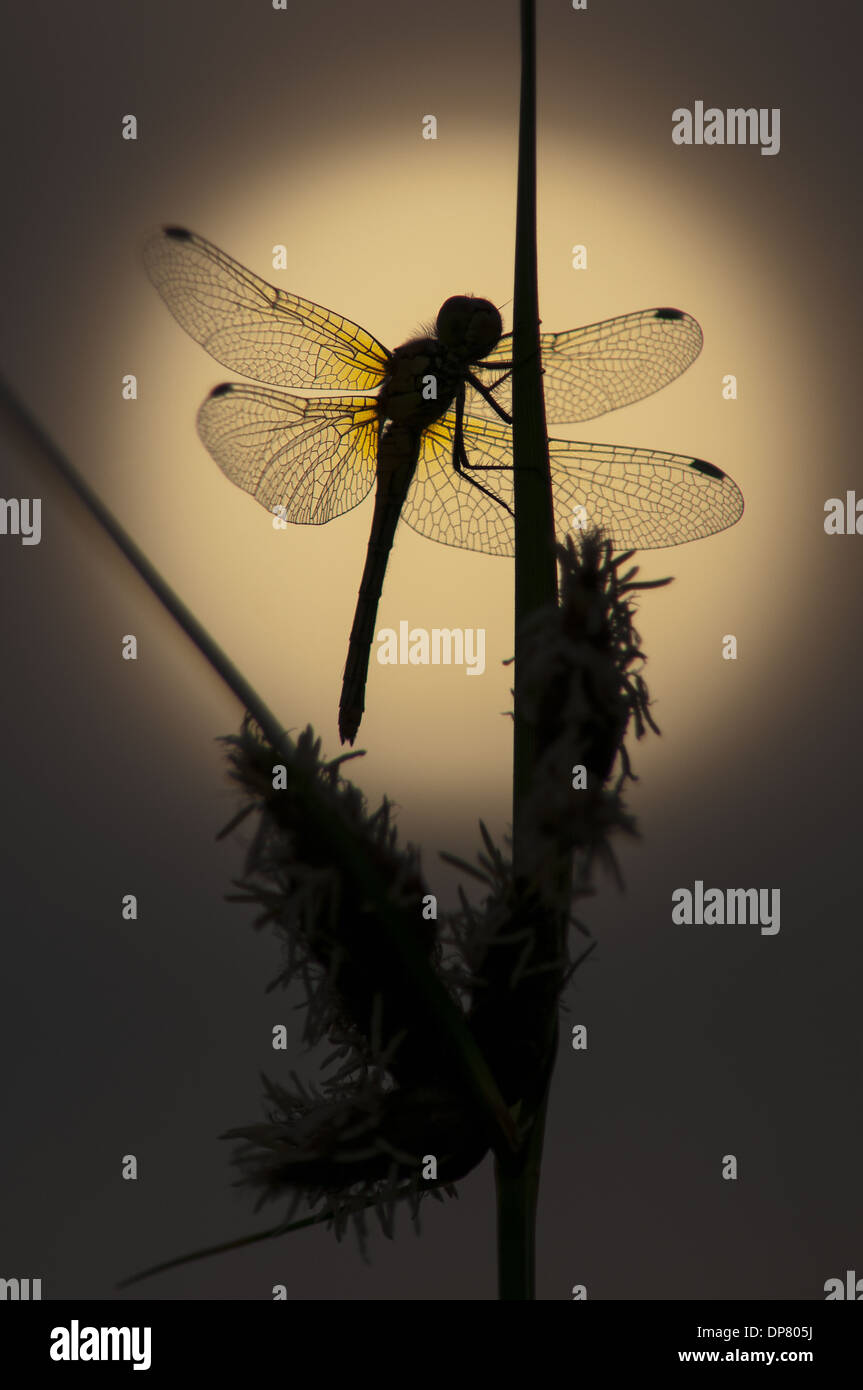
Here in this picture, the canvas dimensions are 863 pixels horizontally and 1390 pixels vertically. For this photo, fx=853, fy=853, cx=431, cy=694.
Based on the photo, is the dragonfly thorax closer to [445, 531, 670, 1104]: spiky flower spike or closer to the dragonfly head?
the dragonfly head

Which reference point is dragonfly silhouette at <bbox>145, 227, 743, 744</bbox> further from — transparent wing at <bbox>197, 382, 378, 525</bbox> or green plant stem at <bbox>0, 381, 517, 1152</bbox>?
green plant stem at <bbox>0, 381, 517, 1152</bbox>

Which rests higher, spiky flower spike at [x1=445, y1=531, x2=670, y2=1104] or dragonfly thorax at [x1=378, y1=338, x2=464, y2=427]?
dragonfly thorax at [x1=378, y1=338, x2=464, y2=427]

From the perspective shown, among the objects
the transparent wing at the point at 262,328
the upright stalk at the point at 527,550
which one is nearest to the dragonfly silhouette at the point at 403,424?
the transparent wing at the point at 262,328

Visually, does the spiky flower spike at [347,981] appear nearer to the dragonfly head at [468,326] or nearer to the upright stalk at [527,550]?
the upright stalk at [527,550]

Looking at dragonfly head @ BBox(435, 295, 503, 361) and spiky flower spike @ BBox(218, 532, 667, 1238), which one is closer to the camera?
spiky flower spike @ BBox(218, 532, 667, 1238)

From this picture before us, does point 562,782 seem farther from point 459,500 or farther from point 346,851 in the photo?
point 459,500

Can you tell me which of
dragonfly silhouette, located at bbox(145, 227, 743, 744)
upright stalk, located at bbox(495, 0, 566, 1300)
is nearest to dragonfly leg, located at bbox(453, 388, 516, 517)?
dragonfly silhouette, located at bbox(145, 227, 743, 744)

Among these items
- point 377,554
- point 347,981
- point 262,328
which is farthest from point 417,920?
point 262,328

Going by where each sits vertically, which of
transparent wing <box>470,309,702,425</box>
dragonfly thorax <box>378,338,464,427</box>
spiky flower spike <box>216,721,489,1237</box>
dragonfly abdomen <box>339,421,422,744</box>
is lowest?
spiky flower spike <box>216,721,489,1237</box>
